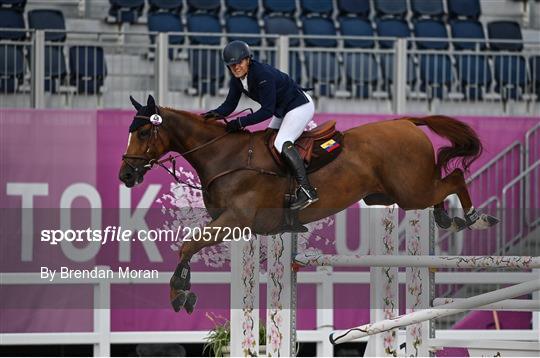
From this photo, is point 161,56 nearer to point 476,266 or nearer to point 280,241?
point 280,241

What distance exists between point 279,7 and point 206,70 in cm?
193

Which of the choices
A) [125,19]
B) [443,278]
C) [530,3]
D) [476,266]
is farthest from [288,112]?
[530,3]

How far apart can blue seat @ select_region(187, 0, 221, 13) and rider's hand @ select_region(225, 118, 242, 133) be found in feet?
17.7

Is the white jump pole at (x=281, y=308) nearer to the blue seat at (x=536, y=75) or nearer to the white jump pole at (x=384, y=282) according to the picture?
the white jump pole at (x=384, y=282)

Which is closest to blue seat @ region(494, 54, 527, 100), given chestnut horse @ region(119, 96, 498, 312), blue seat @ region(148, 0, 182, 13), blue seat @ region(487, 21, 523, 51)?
blue seat @ region(487, 21, 523, 51)

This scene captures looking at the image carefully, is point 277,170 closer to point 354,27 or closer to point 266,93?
point 266,93

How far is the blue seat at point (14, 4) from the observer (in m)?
10.5

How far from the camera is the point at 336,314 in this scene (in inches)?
378

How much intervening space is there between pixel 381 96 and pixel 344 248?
135 cm

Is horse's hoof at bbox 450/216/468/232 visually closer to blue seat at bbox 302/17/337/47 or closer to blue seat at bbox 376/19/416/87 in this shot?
blue seat at bbox 376/19/416/87

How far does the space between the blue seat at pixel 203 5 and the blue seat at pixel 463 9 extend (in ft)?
7.69

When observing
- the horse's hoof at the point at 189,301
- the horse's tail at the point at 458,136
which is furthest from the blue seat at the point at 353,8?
the horse's hoof at the point at 189,301

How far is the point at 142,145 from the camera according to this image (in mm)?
5941

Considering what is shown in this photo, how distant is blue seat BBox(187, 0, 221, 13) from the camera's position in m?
11.4
